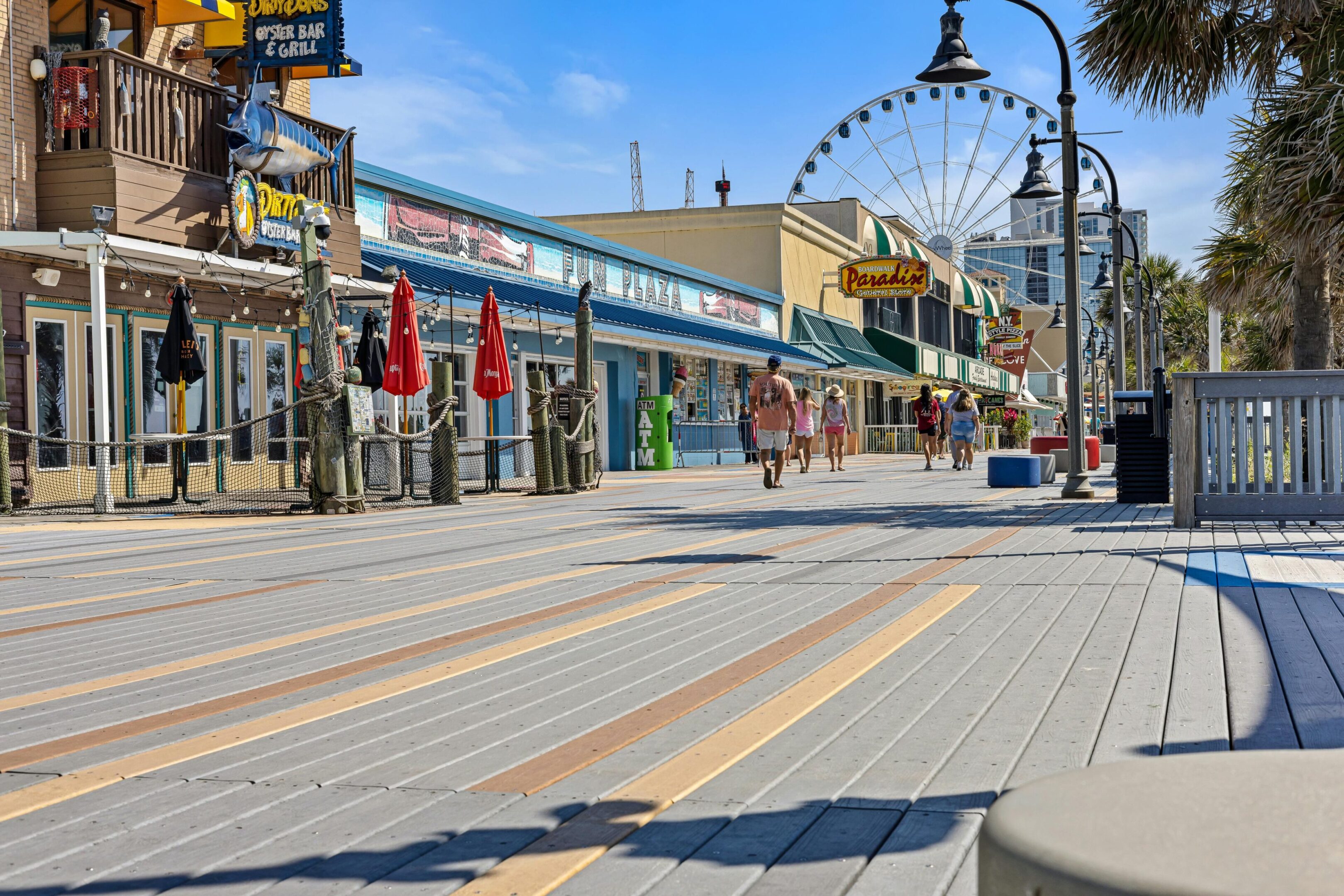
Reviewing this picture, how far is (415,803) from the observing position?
121 inches

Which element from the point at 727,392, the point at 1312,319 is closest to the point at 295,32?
the point at 1312,319

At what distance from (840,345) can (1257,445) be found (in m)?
34.1

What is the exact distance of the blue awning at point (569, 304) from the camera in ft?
66.7

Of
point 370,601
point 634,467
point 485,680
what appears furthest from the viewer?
point 634,467

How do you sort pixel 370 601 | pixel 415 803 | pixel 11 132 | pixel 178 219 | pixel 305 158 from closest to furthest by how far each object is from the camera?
pixel 415 803 < pixel 370 601 < pixel 11 132 < pixel 178 219 < pixel 305 158

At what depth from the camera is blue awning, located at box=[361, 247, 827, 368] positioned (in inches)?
801

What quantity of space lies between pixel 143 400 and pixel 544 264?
1029 centimetres

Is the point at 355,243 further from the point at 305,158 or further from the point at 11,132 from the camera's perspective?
the point at 11,132

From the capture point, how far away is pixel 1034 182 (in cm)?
2127

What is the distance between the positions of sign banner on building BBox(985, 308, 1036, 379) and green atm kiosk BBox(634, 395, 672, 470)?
50814 mm

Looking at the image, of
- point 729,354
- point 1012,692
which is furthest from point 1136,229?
point 1012,692

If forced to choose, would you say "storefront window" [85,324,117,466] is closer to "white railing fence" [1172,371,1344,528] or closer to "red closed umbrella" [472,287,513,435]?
"red closed umbrella" [472,287,513,435]

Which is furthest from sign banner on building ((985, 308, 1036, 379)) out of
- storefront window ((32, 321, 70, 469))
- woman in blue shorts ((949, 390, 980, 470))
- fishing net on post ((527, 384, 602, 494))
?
storefront window ((32, 321, 70, 469))

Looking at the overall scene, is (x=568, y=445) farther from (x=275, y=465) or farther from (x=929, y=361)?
(x=929, y=361)
